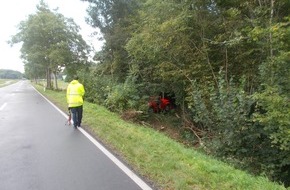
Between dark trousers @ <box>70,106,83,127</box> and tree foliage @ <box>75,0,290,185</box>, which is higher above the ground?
tree foliage @ <box>75,0,290,185</box>

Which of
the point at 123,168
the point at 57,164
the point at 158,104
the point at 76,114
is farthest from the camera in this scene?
the point at 158,104

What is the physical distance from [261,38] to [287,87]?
2160 mm

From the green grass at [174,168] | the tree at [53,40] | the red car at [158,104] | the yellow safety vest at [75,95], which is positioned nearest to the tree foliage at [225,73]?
the red car at [158,104]

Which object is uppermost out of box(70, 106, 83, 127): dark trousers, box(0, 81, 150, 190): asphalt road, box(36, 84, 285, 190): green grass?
box(70, 106, 83, 127): dark trousers

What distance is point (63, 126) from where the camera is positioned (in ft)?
38.2

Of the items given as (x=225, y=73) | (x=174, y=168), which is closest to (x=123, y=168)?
(x=174, y=168)

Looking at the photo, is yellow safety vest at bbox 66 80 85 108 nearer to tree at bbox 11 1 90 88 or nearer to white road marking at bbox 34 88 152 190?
white road marking at bbox 34 88 152 190

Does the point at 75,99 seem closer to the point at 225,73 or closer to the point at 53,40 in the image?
the point at 225,73

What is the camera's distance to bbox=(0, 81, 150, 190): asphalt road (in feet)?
17.7

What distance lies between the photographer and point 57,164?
663 centimetres

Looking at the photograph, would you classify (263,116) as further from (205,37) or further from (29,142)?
(29,142)

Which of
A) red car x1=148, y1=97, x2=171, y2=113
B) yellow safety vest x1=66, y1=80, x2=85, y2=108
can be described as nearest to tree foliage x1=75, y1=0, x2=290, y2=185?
red car x1=148, y1=97, x2=171, y2=113

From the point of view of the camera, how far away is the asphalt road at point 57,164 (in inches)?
212

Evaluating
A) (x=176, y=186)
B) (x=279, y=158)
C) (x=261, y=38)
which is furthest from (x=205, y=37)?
(x=176, y=186)
